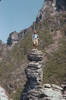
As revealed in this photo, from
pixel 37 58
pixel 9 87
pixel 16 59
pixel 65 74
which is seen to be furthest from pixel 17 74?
pixel 37 58

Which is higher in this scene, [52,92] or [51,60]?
[51,60]

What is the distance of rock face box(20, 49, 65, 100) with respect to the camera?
37656 millimetres

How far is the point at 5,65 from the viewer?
154375 mm

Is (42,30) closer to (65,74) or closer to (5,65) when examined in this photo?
(5,65)

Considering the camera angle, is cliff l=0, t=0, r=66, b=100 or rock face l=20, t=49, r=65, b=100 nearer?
rock face l=20, t=49, r=65, b=100

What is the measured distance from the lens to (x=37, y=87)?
1512 inches

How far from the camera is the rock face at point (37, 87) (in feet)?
124

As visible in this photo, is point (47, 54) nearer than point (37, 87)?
No

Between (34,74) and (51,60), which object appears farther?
(51,60)

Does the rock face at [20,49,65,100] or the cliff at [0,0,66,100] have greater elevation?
the cliff at [0,0,66,100]

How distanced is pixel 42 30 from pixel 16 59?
2166 centimetres

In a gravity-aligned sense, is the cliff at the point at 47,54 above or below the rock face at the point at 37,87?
above

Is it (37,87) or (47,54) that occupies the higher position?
(47,54)

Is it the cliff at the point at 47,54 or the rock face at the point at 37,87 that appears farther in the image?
the cliff at the point at 47,54
